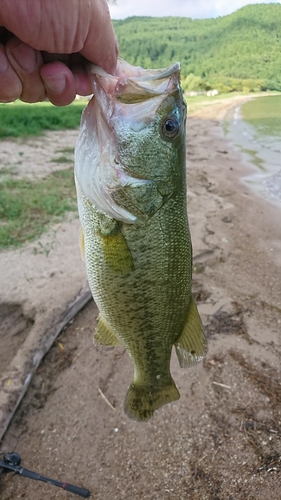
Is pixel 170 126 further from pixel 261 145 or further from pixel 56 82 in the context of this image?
pixel 261 145

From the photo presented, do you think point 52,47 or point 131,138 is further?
point 131,138

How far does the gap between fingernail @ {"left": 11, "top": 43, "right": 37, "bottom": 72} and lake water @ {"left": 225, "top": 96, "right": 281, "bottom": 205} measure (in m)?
8.10

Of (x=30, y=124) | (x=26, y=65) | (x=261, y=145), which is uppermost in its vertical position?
(x=26, y=65)

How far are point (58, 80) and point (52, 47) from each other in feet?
0.67

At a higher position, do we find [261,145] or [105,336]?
[105,336]

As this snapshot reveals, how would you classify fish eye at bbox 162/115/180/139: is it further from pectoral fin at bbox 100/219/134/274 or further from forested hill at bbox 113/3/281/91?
forested hill at bbox 113/3/281/91

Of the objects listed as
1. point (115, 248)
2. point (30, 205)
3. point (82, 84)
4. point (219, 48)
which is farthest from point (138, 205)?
point (219, 48)

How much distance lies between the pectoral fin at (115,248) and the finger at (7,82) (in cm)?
66

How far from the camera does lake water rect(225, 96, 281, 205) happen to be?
10344 mm

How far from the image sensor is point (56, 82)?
1684 millimetres

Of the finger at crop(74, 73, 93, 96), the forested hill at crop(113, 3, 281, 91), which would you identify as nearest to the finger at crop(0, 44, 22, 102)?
the finger at crop(74, 73, 93, 96)

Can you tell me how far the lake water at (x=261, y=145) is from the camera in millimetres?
10344

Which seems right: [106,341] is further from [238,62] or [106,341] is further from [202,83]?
[202,83]

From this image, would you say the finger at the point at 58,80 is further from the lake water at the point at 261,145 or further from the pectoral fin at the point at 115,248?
the lake water at the point at 261,145
